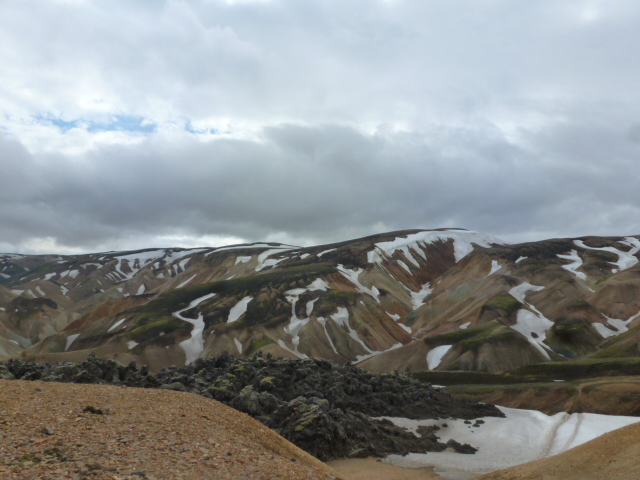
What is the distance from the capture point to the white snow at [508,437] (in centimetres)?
2977

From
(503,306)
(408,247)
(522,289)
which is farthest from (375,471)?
(408,247)

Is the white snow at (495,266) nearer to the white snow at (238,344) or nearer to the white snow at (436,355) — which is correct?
the white snow at (436,355)

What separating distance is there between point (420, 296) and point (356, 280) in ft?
71.2

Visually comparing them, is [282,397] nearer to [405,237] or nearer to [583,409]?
[583,409]

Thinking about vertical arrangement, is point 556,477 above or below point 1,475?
below

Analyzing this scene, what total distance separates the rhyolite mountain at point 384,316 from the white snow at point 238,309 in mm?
476

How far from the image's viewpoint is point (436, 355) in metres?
81.3

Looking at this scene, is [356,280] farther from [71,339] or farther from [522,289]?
[71,339]

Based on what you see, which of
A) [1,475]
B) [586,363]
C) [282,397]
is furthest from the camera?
[586,363]

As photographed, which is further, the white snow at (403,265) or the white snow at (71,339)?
the white snow at (403,265)

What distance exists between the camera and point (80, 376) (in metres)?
34.0

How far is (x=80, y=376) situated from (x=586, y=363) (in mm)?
57989

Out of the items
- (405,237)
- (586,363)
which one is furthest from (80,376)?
(405,237)

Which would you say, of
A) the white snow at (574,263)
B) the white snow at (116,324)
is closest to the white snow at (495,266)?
the white snow at (574,263)
